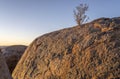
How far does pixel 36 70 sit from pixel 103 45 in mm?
1585

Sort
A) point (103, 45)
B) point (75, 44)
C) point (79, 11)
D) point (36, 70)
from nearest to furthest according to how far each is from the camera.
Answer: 1. point (103, 45)
2. point (75, 44)
3. point (36, 70)
4. point (79, 11)

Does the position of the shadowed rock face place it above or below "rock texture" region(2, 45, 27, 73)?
above

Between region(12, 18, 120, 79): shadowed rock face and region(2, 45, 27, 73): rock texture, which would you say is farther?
region(2, 45, 27, 73): rock texture

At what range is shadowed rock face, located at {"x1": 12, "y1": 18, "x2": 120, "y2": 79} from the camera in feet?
13.0

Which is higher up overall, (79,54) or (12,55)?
(79,54)

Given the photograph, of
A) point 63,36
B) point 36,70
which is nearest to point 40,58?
point 36,70

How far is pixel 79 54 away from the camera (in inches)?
174

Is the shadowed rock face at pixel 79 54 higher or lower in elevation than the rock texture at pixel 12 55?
higher

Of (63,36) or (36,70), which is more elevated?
(63,36)

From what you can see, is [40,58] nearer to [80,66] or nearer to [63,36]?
[63,36]

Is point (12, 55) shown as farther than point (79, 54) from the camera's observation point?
Yes

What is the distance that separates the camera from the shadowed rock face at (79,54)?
13.0 ft

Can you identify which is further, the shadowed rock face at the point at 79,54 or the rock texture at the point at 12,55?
the rock texture at the point at 12,55

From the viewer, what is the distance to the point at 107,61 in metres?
3.93
